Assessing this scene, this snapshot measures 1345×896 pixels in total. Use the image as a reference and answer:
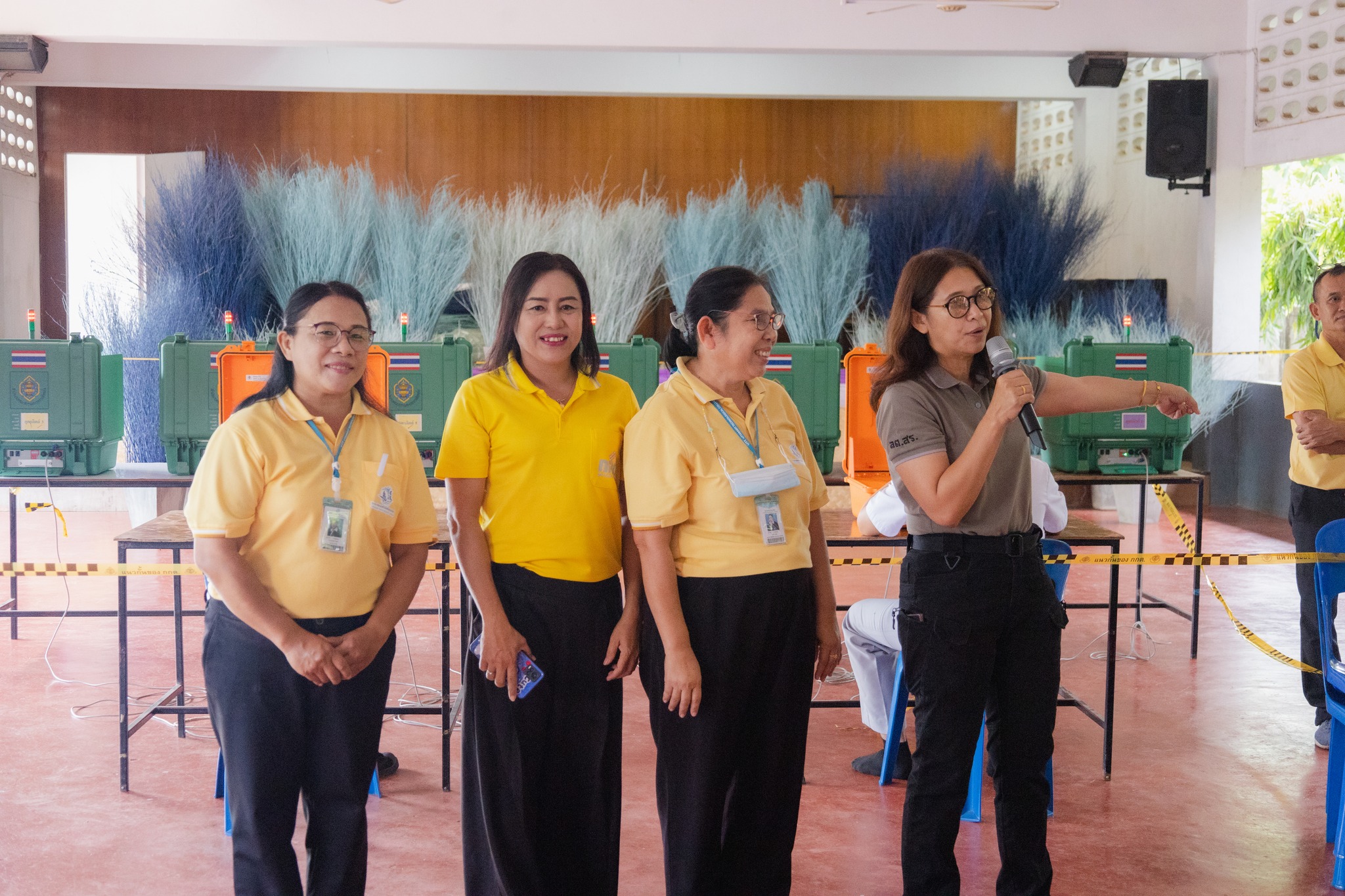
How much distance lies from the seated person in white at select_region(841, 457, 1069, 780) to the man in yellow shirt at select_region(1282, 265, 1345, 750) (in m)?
0.92

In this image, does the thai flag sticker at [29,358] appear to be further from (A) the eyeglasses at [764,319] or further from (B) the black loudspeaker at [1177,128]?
(B) the black loudspeaker at [1177,128]

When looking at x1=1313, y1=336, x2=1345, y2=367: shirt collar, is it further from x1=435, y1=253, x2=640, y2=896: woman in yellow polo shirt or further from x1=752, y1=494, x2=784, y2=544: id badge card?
x1=435, y1=253, x2=640, y2=896: woman in yellow polo shirt

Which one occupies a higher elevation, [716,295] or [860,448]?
[716,295]

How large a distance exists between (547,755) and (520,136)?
26.8 feet

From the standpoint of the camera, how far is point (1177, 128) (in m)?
7.70

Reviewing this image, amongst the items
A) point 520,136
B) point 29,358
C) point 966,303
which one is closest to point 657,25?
point 520,136

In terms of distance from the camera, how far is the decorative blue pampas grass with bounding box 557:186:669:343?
7.31m

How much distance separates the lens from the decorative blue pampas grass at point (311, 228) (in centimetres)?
724

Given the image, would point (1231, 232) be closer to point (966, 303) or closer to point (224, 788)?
point (966, 303)

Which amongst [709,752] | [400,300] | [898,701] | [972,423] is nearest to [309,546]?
[709,752]

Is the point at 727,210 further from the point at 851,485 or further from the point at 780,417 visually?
the point at 780,417

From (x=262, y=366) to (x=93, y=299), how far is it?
11.7ft

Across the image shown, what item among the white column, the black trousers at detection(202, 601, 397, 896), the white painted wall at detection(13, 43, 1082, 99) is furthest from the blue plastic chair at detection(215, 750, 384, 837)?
the white painted wall at detection(13, 43, 1082, 99)

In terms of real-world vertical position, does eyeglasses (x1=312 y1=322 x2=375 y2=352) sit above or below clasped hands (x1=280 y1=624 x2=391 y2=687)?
above
